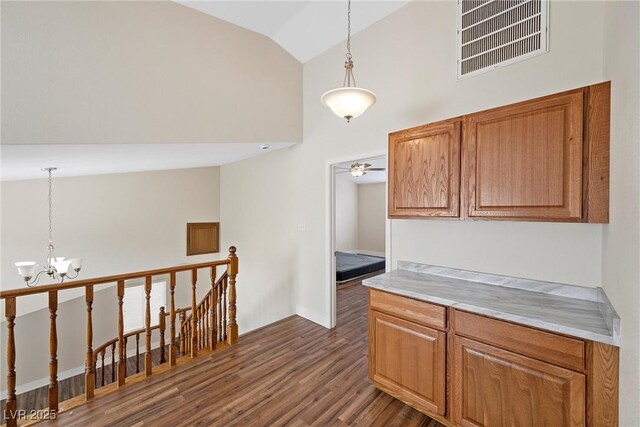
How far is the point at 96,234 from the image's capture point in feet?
15.5

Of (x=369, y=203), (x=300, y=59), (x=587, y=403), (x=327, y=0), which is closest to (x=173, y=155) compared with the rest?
(x=300, y=59)

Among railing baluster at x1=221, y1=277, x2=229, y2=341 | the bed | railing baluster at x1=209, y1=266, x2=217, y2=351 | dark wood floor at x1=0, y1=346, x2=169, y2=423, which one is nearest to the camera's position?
railing baluster at x1=209, y1=266, x2=217, y2=351

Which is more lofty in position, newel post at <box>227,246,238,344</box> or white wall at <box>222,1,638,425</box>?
white wall at <box>222,1,638,425</box>

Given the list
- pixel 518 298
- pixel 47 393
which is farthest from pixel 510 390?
pixel 47 393

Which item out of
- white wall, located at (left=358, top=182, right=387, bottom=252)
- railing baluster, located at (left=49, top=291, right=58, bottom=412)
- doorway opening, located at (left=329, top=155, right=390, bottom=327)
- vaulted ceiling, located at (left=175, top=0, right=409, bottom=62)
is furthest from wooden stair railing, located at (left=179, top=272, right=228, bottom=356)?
white wall, located at (left=358, top=182, right=387, bottom=252)

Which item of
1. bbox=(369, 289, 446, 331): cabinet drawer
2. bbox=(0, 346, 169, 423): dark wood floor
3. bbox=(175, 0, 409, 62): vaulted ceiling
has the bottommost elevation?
bbox=(0, 346, 169, 423): dark wood floor

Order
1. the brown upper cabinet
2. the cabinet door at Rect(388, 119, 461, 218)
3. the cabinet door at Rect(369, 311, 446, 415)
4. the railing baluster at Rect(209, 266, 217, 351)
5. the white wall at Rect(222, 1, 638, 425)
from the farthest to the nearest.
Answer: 1. the railing baluster at Rect(209, 266, 217, 351)
2. the cabinet door at Rect(388, 119, 461, 218)
3. the cabinet door at Rect(369, 311, 446, 415)
4. the brown upper cabinet
5. the white wall at Rect(222, 1, 638, 425)

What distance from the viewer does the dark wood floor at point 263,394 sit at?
202 cm

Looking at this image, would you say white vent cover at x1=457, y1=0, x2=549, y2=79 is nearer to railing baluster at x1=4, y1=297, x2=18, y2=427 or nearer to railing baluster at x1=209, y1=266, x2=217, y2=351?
railing baluster at x1=209, y1=266, x2=217, y2=351

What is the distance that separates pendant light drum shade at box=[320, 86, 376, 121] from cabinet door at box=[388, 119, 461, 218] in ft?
1.80

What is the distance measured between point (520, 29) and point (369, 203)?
22.2 feet

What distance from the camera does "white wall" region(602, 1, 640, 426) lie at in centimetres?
99

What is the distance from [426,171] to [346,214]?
6480 mm

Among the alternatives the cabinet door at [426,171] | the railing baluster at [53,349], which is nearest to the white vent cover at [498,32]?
the cabinet door at [426,171]
